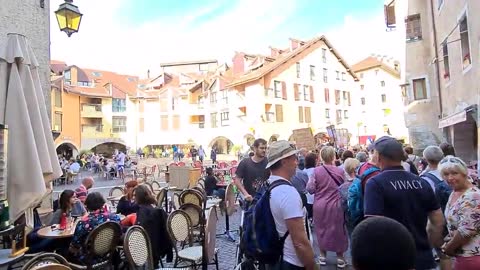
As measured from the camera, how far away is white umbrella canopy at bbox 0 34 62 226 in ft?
13.8

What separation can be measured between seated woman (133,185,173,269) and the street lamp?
10.8 feet

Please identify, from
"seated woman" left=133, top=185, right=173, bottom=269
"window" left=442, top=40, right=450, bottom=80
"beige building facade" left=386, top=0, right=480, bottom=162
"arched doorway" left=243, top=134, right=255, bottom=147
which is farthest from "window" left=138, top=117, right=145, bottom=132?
"seated woman" left=133, top=185, right=173, bottom=269

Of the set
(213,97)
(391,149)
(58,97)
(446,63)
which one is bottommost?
(391,149)

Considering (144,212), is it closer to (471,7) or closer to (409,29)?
(471,7)

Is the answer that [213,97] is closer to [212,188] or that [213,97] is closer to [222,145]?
[222,145]

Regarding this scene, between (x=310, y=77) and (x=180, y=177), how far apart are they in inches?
1132

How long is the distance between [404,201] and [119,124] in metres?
50.4

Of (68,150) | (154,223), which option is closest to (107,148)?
(68,150)

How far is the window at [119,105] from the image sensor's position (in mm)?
50000

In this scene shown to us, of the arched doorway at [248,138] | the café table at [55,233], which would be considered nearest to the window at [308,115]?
the arched doorway at [248,138]

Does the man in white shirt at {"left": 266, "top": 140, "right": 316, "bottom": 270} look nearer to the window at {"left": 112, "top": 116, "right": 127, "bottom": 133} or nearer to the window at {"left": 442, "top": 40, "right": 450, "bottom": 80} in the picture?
the window at {"left": 442, "top": 40, "right": 450, "bottom": 80}

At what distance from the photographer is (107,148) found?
50094 mm

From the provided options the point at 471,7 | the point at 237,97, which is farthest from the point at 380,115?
the point at 471,7

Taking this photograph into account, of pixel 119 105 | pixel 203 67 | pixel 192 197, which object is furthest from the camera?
pixel 203 67
